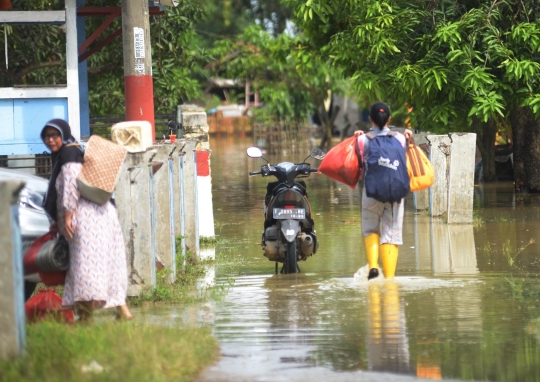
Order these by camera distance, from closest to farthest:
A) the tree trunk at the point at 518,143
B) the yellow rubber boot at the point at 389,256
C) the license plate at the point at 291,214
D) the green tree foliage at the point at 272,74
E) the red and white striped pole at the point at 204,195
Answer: the yellow rubber boot at the point at 389,256 < the license plate at the point at 291,214 < the red and white striped pole at the point at 204,195 < the tree trunk at the point at 518,143 < the green tree foliage at the point at 272,74

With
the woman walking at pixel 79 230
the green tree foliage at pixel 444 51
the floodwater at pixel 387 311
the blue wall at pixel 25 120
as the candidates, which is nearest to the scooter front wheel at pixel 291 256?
the floodwater at pixel 387 311

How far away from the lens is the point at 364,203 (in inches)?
352

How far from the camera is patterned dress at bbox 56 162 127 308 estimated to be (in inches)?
274

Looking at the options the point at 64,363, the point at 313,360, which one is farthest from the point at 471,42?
the point at 64,363

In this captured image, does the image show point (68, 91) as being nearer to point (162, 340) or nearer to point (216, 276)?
point (216, 276)

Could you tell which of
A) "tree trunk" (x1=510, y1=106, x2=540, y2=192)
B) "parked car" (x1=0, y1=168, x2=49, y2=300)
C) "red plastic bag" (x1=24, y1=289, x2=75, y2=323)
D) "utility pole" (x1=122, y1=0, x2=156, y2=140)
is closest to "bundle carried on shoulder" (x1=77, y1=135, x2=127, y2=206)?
"red plastic bag" (x1=24, y1=289, x2=75, y2=323)

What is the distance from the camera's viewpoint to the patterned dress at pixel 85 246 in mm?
6965

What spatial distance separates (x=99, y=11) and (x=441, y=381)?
10.1 meters

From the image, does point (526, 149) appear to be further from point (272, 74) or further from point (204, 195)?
point (272, 74)

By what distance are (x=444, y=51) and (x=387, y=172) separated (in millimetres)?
7400

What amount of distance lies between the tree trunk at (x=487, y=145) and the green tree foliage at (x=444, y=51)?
8.20ft

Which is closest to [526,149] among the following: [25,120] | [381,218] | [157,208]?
[25,120]

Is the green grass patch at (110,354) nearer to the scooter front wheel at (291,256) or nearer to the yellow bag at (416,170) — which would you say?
the yellow bag at (416,170)

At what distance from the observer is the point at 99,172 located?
276 inches
